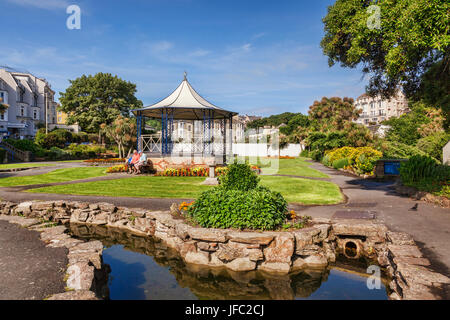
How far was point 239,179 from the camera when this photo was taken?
8562 millimetres

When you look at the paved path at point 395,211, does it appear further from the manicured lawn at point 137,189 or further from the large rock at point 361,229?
the manicured lawn at point 137,189

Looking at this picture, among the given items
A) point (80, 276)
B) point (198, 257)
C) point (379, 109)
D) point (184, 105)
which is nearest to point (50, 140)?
point (184, 105)

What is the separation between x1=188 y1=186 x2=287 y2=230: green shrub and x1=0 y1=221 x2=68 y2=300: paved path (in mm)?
3165

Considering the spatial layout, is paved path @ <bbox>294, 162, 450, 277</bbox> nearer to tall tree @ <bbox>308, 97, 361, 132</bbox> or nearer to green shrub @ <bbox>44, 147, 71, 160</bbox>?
green shrub @ <bbox>44, 147, 71, 160</bbox>

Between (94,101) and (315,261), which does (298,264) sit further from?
(94,101)

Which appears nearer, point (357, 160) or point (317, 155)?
point (357, 160)

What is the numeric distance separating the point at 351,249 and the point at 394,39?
6.39m

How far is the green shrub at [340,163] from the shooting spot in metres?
26.4

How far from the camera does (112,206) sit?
9961 mm

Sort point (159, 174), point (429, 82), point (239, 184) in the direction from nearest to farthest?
point (239, 184)
point (429, 82)
point (159, 174)

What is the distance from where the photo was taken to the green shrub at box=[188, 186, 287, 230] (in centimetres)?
674
